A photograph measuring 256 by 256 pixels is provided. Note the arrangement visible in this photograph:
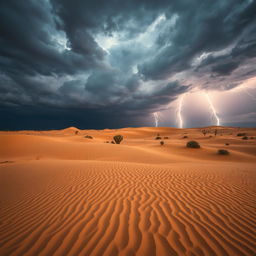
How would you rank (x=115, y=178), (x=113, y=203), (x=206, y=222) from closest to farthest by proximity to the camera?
(x=206, y=222) → (x=113, y=203) → (x=115, y=178)

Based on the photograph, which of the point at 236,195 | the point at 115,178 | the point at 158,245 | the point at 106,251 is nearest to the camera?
the point at 106,251

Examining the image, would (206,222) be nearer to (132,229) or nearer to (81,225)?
(132,229)

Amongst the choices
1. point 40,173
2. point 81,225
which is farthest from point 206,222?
point 40,173

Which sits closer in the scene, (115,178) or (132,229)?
(132,229)

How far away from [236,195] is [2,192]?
7679mm

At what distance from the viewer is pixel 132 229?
7.87 feet

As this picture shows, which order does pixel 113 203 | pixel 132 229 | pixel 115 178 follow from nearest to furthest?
pixel 132 229 → pixel 113 203 → pixel 115 178

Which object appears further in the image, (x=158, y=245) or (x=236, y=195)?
(x=236, y=195)

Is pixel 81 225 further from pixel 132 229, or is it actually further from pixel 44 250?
pixel 132 229

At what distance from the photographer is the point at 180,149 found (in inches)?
684

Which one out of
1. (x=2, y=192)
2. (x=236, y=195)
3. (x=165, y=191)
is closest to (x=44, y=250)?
(x=165, y=191)

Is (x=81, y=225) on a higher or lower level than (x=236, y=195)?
higher

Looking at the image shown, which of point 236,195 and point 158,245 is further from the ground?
point 158,245

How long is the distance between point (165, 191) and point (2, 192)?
18.2 feet
